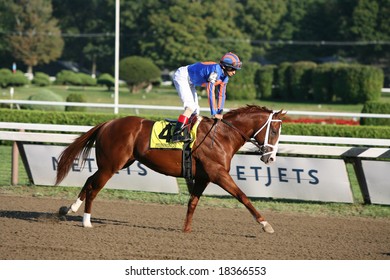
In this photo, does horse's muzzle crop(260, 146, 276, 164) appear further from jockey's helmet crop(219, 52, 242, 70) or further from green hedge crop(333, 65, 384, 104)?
green hedge crop(333, 65, 384, 104)

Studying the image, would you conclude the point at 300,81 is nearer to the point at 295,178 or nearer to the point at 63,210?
the point at 295,178

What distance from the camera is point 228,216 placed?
8.45 metres

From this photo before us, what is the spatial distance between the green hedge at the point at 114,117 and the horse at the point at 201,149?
6474 mm

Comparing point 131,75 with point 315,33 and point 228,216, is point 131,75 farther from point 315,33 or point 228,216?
point 228,216

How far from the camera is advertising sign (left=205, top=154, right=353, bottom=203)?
9.15 m

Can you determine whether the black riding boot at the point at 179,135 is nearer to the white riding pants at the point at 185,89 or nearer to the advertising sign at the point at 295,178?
the white riding pants at the point at 185,89

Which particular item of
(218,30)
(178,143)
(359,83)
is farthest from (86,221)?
(218,30)

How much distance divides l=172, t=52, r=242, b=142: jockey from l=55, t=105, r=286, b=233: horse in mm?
178

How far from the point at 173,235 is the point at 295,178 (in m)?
2.68

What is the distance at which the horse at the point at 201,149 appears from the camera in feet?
23.7

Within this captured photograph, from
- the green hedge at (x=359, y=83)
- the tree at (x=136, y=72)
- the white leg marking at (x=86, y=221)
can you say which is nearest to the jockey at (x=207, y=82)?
the white leg marking at (x=86, y=221)

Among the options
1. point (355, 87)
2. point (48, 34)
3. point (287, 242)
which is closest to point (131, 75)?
point (355, 87)

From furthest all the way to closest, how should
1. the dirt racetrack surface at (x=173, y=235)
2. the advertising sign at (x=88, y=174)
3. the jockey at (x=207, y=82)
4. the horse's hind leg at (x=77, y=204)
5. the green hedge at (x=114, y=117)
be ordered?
the green hedge at (x=114, y=117), the advertising sign at (x=88, y=174), the horse's hind leg at (x=77, y=204), the jockey at (x=207, y=82), the dirt racetrack surface at (x=173, y=235)
